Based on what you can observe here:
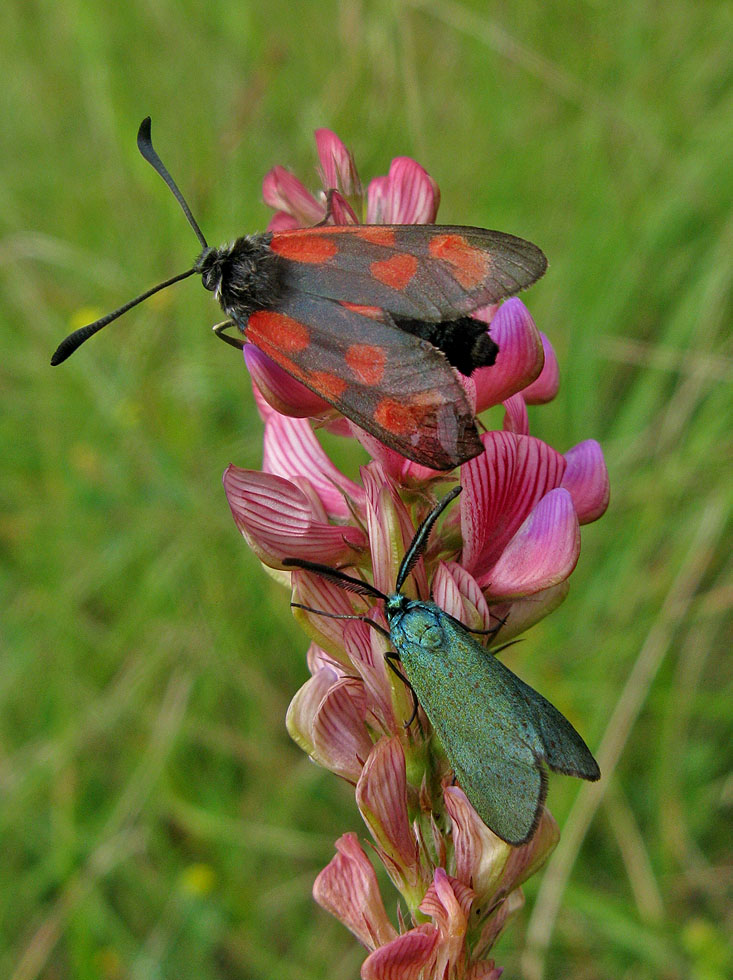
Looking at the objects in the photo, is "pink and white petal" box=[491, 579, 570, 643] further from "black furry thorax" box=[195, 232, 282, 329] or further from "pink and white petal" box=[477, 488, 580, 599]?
"black furry thorax" box=[195, 232, 282, 329]

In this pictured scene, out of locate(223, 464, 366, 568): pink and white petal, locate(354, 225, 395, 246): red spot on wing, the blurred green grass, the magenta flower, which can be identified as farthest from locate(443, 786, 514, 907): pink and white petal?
the blurred green grass

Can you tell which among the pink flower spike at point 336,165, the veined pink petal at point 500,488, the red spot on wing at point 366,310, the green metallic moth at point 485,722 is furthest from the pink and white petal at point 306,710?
the pink flower spike at point 336,165

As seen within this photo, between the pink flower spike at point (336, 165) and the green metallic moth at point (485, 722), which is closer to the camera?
the green metallic moth at point (485, 722)

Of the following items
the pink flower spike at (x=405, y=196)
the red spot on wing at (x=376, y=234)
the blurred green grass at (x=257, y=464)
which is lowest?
the blurred green grass at (x=257, y=464)

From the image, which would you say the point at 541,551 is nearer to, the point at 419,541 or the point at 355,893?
the point at 419,541

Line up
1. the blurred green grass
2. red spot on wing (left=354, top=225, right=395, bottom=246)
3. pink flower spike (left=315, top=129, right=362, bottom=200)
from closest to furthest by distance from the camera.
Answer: red spot on wing (left=354, top=225, right=395, bottom=246), pink flower spike (left=315, top=129, right=362, bottom=200), the blurred green grass

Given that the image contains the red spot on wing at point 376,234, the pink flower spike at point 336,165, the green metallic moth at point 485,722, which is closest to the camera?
the green metallic moth at point 485,722

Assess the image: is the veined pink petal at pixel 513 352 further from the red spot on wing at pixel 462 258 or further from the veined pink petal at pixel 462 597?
the veined pink petal at pixel 462 597

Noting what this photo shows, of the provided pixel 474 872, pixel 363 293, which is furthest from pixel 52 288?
pixel 474 872
